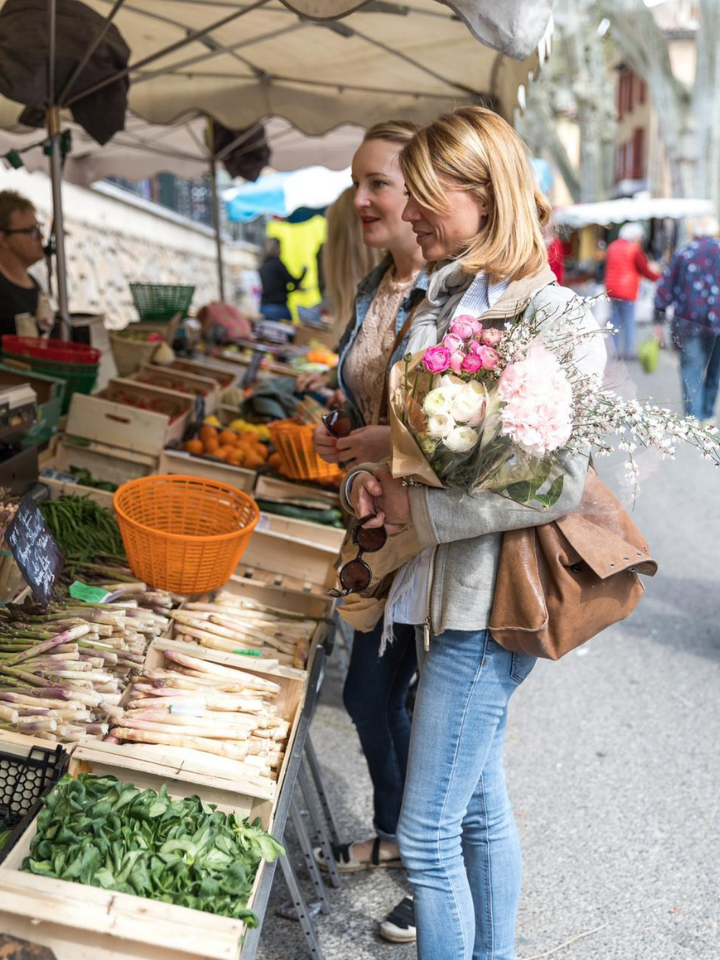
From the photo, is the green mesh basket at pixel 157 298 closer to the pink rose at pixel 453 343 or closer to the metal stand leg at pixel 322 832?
the metal stand leg at pixel 322 832

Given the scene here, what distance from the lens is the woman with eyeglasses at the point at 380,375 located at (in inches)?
117

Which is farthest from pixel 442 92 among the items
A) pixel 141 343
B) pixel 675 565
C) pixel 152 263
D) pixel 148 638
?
pixel 152 263

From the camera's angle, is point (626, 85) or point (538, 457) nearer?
point (538, 457)

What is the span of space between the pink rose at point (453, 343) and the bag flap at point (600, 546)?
1.55 feet

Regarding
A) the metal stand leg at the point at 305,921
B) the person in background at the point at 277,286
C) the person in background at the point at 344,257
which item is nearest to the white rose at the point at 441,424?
the metal stand leg at the point at 305,921

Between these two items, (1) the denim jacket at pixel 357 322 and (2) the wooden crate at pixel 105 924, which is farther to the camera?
(1) the denim jacket at pixel 357 322

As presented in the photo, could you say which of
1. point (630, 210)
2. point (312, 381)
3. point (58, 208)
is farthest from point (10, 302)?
point (630, 210)

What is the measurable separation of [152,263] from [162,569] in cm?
1399

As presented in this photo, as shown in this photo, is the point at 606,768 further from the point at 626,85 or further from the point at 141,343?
the point at 626,85

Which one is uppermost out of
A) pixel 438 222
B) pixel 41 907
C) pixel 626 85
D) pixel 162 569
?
pixel 626 85

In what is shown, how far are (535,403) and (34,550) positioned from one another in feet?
5.32

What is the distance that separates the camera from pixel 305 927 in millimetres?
2816

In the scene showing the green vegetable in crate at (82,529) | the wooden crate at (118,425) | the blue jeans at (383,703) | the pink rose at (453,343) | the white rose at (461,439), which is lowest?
the blue jeans at (383,703)

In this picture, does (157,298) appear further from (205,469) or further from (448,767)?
(448,767)
